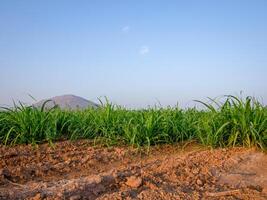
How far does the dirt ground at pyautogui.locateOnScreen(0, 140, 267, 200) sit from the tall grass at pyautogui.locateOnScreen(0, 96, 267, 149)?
181 mm

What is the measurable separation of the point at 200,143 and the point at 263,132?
0.83 m

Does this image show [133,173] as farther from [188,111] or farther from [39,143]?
[188,111]

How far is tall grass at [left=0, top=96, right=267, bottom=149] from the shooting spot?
14.5 feet

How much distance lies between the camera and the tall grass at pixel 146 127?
4.41 meters

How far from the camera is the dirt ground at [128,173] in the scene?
288cm

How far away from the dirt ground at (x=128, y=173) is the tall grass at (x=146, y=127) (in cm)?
18

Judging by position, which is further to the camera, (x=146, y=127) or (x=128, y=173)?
(x=146, y=127)

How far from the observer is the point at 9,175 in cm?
362

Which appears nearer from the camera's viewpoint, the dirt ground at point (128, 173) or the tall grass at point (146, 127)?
the dirt ground at point (128, 173)

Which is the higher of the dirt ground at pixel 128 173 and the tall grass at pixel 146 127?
the tall grass at pixel 146 127

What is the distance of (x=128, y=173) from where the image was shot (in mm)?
3291

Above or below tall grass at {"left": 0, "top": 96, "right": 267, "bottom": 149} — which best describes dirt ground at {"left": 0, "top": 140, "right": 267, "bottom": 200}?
below

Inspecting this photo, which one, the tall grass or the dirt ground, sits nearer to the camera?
the dirt ground

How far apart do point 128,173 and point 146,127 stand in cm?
156
